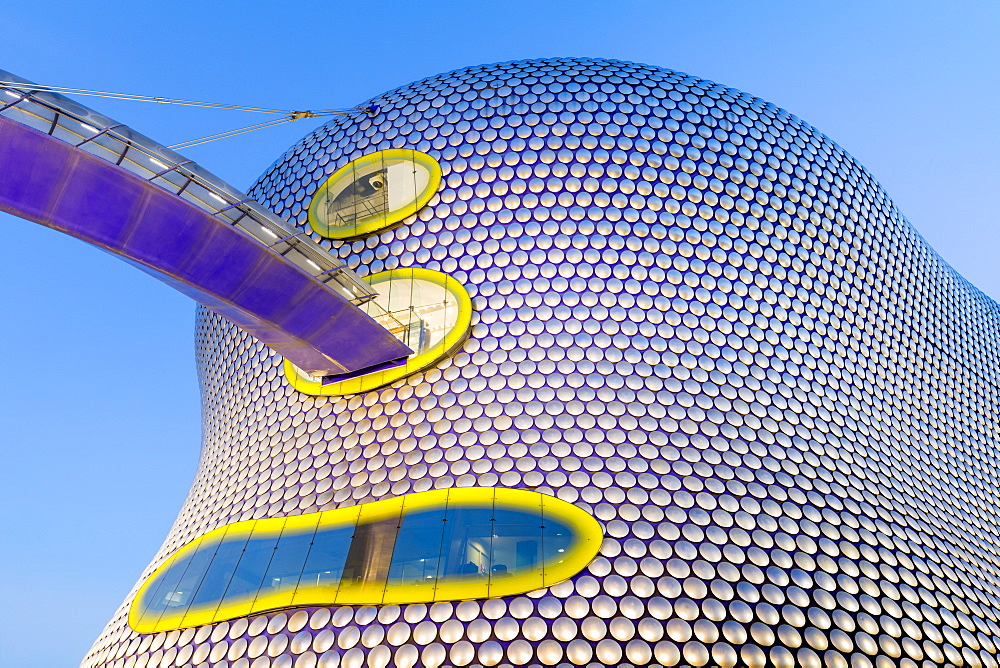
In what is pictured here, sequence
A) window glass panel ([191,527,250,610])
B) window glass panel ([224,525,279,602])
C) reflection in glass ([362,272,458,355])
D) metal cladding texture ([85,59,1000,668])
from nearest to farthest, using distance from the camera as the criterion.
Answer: metal cladding texture ([85,59,1000,668])
window glass panel ([224,525,279,602])
window glass panel ([191,527,250,610])
reflection in glass ([362,272,458,355])

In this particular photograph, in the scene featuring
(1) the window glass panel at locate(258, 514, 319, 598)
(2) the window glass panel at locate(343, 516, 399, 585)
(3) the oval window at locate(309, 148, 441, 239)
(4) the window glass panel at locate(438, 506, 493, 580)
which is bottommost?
(1) the window glass panel at locate(258, 514, 319, 598)

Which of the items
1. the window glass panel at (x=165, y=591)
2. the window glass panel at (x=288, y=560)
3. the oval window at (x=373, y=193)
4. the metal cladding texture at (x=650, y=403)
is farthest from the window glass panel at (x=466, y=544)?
the oval window at (x=373, y=193)

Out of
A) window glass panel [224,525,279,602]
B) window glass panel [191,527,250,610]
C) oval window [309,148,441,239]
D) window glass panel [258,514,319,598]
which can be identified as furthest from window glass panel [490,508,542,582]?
oval window [309,148,441,239]

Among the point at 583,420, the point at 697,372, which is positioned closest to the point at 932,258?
the point at 697,372

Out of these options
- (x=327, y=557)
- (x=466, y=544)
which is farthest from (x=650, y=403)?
(x=327, y=557)

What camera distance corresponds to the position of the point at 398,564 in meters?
10.3

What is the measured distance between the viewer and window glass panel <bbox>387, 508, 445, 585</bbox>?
33.3 ft

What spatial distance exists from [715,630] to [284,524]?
597cm

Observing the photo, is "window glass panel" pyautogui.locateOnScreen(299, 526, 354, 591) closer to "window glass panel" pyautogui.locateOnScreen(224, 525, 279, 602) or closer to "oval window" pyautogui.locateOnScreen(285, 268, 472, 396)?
"window glass panel" pyautogui.locateOnScreen(224, 525, 279, 602)

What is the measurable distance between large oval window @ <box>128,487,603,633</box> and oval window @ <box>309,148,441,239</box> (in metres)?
5.39

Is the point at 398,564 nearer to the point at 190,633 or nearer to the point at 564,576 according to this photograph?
the point at 564,576

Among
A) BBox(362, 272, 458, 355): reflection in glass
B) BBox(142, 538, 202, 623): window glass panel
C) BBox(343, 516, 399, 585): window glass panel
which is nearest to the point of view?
BBox(343, 516, 399, 585): window glass panel

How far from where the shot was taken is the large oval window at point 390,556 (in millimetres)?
9930

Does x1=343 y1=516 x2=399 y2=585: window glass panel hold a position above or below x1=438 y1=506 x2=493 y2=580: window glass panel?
below
